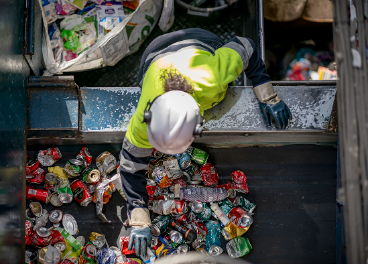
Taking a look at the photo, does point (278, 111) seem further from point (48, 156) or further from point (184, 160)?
point (48, 156)

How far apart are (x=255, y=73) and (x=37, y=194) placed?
1815mm

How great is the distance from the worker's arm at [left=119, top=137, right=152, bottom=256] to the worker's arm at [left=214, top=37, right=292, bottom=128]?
2.41 ft

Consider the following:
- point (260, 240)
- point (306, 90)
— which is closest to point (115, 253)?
point (260, 240)

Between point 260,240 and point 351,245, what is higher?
point 351,245

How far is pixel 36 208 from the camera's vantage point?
8.89 ft

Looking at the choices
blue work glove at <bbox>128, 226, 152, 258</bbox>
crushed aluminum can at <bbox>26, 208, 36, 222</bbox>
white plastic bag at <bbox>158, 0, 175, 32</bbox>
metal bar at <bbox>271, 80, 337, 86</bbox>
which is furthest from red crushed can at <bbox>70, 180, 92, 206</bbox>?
metal bar at <bbox>271, 80, 337, 86</bbox>

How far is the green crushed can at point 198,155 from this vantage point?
2.80 metres

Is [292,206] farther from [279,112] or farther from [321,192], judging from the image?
[279,112]

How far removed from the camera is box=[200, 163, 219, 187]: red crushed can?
110 inches

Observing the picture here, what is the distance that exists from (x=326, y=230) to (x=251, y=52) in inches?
59.9

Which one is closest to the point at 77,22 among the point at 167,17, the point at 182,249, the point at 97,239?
the point at 167,17

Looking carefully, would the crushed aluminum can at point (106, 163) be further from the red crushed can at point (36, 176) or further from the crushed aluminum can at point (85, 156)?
the red crushed can at point (36, 176)

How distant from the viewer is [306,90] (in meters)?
2.61

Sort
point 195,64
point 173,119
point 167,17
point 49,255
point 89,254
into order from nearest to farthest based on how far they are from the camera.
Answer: point 173,119 → point 195,64 → point 49,255 → point 89,254 → point 167,17
